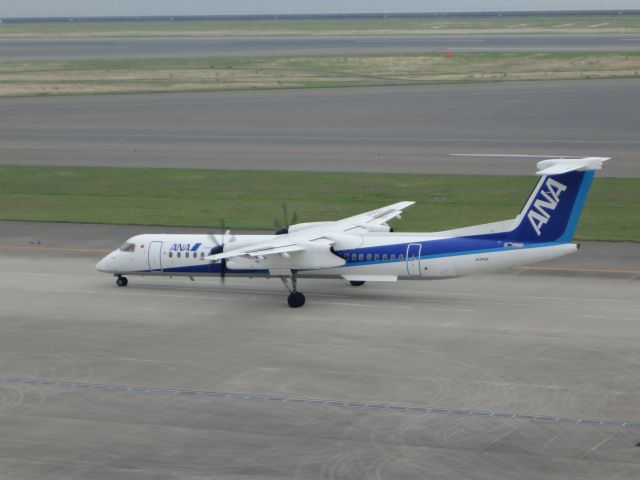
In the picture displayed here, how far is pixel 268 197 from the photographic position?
62594 millimetres

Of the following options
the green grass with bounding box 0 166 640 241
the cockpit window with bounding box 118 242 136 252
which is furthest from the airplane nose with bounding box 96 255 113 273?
the green grass with bounding box 0 166 640 241

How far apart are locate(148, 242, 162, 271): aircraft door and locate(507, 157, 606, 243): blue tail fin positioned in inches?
586

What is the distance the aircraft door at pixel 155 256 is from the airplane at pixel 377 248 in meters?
0.04

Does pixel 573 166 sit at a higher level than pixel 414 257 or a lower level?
higher

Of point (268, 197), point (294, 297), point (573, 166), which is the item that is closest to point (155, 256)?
point (294, 297)

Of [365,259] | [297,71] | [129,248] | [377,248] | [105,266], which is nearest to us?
[377,248]

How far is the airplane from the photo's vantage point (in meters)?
39.3

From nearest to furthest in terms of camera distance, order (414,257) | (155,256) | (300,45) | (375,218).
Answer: (414,257), (155,256), (375,218), (300,45)

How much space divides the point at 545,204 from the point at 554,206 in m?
0.34

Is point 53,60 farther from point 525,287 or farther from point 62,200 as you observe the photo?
point 525,287

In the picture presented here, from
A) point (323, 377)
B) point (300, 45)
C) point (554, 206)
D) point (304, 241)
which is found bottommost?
point (323, 377)

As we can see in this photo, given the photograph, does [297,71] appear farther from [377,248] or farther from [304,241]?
[377,248]

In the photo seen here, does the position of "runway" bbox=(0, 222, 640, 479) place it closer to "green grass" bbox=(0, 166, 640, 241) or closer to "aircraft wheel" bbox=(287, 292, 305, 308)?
"aircraft wheel" bbox=(287, 292, 305, 308)

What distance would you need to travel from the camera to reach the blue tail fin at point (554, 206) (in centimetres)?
3881
